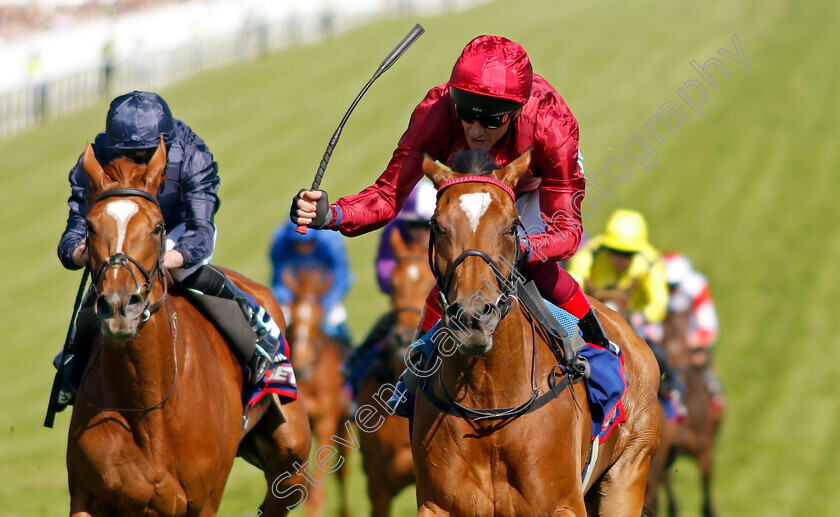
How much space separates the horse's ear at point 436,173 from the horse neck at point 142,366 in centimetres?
135

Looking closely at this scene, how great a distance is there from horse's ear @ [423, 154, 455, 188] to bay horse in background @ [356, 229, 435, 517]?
3.02 metres

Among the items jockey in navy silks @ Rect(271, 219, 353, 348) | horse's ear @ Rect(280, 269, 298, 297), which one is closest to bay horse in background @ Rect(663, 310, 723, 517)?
jockey in navy silks @ Rect(271, 219, 353, 348)

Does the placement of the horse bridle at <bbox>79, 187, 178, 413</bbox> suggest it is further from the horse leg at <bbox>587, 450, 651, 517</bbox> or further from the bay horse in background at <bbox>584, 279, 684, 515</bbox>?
the bay horse in background at <bbox>584, 279, 684, 515</bbox>

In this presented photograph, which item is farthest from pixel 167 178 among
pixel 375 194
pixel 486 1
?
pixel 486 1

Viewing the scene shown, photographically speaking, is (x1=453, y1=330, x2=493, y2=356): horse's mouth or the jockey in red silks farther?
the jockey in red silks

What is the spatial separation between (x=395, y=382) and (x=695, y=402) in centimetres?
350

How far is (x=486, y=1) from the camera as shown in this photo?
123 ft

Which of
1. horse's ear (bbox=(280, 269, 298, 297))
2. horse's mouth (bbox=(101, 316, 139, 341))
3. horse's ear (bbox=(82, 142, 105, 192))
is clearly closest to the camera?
horse's mouth (bbox=(101, 316, 139, 341))

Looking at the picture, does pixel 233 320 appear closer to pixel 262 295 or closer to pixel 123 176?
pixel 262 295

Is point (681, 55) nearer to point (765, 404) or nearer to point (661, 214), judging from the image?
point (661, 214)

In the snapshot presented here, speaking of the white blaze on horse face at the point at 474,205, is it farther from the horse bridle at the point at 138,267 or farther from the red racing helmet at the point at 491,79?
the horse bridle at the point at 138,267

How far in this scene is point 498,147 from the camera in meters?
4.58

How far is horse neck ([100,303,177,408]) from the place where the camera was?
15.3 feet

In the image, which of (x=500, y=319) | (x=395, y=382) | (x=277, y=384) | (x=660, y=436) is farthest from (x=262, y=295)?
(x=500, y=319)
